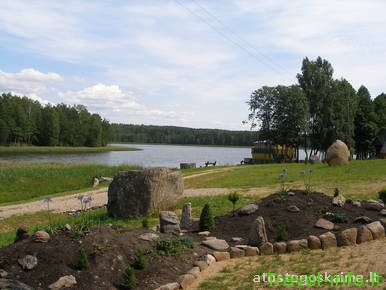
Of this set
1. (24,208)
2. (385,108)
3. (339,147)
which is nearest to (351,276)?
(24,208)

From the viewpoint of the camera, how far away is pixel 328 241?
8.84m

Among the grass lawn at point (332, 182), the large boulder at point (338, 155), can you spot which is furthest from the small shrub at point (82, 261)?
the large boulder at point (338, 155)

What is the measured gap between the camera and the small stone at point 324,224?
383 inches

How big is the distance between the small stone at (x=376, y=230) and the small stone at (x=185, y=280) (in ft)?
13.1

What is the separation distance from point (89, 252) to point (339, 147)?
74.3 feet

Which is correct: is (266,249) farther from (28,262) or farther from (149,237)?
(28,262)

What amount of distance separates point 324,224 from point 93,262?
16.6 ft

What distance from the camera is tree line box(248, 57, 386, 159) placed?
1986 inches

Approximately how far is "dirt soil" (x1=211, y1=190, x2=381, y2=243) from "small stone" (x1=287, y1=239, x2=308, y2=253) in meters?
0.45

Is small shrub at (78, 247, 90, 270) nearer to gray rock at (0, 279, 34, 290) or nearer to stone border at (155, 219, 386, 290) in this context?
gray rock at (0, 279, 34, 290)

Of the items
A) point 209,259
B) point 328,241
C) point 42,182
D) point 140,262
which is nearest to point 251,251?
point 209,259

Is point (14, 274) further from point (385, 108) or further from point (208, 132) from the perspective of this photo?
point (208, 132)

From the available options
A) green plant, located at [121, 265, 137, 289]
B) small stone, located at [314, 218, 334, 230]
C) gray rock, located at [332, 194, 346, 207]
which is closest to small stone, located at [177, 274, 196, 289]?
green plant, located at [121, 265, 137, 289]

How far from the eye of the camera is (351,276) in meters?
6.88
